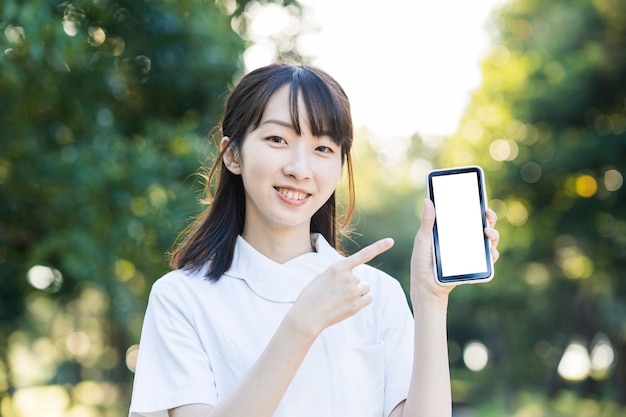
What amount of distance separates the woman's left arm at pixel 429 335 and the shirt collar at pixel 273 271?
337 millimetres

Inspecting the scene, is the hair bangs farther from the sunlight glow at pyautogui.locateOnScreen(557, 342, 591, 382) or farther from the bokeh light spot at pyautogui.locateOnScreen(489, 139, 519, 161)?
the sunlight glow at pyautogui.locateOnScreen(557, 342, 591, 382)

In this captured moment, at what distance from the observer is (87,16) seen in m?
6.67

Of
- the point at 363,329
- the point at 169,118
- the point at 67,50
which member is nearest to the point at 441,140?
the point at 169,118

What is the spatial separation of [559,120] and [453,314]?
50.3ft

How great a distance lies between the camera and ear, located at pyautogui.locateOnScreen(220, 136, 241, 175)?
2.43 metres

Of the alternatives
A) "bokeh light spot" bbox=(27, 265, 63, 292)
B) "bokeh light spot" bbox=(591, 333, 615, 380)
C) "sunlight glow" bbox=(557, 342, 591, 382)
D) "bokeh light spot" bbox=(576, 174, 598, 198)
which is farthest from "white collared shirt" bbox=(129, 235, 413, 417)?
"sunlight glow" bbox=(557, 342, 591, 382)

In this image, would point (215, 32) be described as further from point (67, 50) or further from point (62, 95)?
point (67, 50)

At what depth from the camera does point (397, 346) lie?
2344 millimetres

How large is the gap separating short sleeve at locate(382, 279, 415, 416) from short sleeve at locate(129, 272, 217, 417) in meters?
0.46

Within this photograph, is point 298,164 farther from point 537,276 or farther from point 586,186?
point 537,276

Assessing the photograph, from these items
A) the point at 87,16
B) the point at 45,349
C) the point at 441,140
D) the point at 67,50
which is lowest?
the point at 45,349

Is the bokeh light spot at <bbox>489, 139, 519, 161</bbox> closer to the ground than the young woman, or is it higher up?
higher up

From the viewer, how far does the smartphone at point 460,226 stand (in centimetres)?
213

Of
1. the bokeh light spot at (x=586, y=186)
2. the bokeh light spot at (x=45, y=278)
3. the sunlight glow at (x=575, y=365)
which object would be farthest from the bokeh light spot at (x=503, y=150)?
the sunlight glow at (x=575, y=365)
